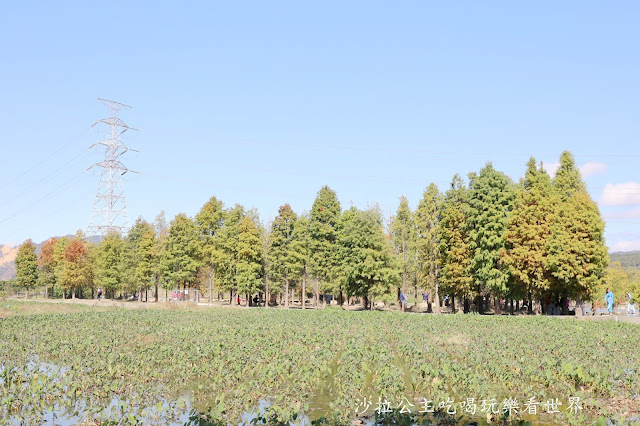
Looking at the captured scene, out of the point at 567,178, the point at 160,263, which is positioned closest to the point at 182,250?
the point at 160,263

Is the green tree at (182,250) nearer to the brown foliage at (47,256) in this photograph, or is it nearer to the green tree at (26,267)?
the brown foliage at (47,256)

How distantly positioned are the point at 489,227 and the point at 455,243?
425 cm

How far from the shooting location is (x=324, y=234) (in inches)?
2685

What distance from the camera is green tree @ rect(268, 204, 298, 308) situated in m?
69.5

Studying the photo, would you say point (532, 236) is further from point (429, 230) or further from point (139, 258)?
point (139, 258)

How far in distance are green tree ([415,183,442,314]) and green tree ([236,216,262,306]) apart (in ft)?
70.0

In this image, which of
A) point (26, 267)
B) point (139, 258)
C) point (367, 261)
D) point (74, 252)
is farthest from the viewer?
point (26, 267)

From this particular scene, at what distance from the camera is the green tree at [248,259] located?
68.6 metres

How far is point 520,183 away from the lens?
56.6 meters

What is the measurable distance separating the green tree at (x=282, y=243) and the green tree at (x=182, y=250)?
1139 centimetres

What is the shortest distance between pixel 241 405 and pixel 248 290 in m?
55.1

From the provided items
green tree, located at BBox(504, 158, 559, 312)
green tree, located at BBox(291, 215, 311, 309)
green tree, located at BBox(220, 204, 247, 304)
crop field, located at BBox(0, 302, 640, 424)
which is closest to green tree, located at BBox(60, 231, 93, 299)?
green tree, located at BBox(220, 204, 247, 304)

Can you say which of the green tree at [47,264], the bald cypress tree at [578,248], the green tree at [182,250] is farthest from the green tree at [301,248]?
the green tree at [47,264]

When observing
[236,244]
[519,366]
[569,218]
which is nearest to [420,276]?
[569,218]
